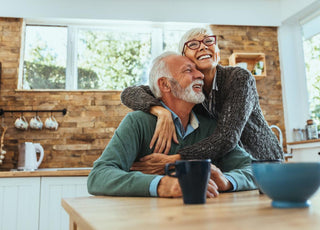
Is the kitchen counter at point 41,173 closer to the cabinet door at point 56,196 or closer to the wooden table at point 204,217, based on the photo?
the cabinet door at point 56,196

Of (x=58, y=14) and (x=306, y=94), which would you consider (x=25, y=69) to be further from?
(x=306, y=94)

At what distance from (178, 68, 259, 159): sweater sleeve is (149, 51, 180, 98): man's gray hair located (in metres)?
0.30

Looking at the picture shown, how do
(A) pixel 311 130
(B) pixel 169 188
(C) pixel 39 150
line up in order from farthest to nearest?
(A) pixel 311 130 < (C) pixel 39 150 < (B) pixel 169 188

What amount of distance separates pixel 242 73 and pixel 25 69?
9.34ft

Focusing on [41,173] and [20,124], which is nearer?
[41,173]

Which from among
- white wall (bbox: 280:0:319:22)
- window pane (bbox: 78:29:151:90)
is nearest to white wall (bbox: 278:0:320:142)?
white wall (bbox: 280:0:319:22)

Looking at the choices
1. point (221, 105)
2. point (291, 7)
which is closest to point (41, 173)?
point (221, 105)

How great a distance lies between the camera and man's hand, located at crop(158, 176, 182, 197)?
822 mm

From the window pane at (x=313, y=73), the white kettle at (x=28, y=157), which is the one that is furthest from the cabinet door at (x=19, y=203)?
the window pane at (x=313, y=73)

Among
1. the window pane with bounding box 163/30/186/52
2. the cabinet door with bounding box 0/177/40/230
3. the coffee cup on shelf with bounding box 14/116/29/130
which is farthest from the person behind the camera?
the window pane with bounding box 163/30/186/52

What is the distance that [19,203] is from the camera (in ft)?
8.20

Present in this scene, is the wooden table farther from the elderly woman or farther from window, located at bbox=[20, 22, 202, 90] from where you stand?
window, located at bbox=[20, 22, 202, 90]

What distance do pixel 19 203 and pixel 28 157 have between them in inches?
22.8

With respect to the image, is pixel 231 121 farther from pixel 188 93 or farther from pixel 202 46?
pixel 202 46
